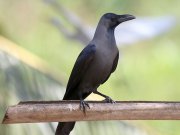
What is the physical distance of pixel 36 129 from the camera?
4953 millimetres

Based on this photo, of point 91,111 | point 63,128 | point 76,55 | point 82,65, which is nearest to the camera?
point 91,111

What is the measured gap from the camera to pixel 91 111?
10.4 feet

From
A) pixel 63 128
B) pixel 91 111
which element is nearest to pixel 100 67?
pixel 63 128

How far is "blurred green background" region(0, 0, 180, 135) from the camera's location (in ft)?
17.2

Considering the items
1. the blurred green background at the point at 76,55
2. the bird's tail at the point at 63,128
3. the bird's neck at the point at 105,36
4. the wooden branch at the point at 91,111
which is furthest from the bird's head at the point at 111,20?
the wooden branch at the point at 91,111

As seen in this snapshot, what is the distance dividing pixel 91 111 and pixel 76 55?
5434 mm

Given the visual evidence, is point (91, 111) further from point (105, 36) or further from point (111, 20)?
point (111, 20)

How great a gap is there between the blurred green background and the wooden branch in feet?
6.45

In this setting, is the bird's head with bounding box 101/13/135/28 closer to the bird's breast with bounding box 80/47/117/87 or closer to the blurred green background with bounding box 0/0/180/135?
the bird's breast with bounding box 80/47/117/87

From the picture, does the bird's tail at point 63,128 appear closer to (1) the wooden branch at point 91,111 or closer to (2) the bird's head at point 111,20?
(1) the wooden branch at point 91,111

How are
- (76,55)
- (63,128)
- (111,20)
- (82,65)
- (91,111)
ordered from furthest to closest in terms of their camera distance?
(76,55) < (111,20) < (82,65) < (63,128) < (91,111)

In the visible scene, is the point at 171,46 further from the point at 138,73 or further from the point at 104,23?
the point at 104,23

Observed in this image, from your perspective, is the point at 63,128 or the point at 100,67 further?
the point at 100,67

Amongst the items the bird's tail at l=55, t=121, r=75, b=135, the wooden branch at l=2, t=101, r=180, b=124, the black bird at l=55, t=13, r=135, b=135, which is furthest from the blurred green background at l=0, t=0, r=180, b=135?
the wooden branch at l=2, t=101, r=180, b=124
